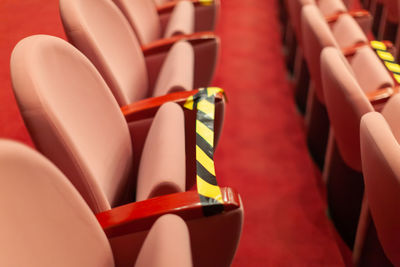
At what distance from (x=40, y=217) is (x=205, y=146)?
0.21 meters

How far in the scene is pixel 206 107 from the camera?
1.56ft

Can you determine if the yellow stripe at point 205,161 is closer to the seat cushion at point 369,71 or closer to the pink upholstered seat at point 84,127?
the pink upholstered seat at point 84,127

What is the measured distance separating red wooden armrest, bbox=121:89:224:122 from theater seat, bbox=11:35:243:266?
0.21 ft

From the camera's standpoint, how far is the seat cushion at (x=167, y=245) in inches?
10.3

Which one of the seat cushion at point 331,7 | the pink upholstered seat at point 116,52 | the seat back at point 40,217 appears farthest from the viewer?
the seat cushion at point 331,7

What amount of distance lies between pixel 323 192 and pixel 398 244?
0.29m

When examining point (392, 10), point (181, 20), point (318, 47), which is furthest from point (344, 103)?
point (392, 10)

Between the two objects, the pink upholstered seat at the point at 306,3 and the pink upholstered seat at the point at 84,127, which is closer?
the pink upholstered seat at the point at 84,127

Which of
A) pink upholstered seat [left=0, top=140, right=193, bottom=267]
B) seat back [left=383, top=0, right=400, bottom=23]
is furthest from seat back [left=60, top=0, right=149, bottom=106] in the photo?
seat back [left=383, top=0, right=400, bottom=23]

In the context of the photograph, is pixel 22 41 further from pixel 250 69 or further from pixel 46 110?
pixel 250 69

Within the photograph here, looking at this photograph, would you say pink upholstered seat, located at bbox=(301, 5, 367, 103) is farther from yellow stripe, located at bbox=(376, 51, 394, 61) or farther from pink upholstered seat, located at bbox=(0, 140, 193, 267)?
pink upholstered seat, located at bbox=(0, 140, 193, 267)

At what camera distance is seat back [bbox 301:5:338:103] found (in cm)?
55

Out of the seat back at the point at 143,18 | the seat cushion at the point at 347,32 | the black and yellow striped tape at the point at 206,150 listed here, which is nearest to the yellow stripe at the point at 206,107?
the black and yellow striped tape at the point at 206,150

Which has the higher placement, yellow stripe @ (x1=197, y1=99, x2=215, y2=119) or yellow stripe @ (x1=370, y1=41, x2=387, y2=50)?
yellow stripe @ (x1=197, y1=99, x2=215, y2=119)
